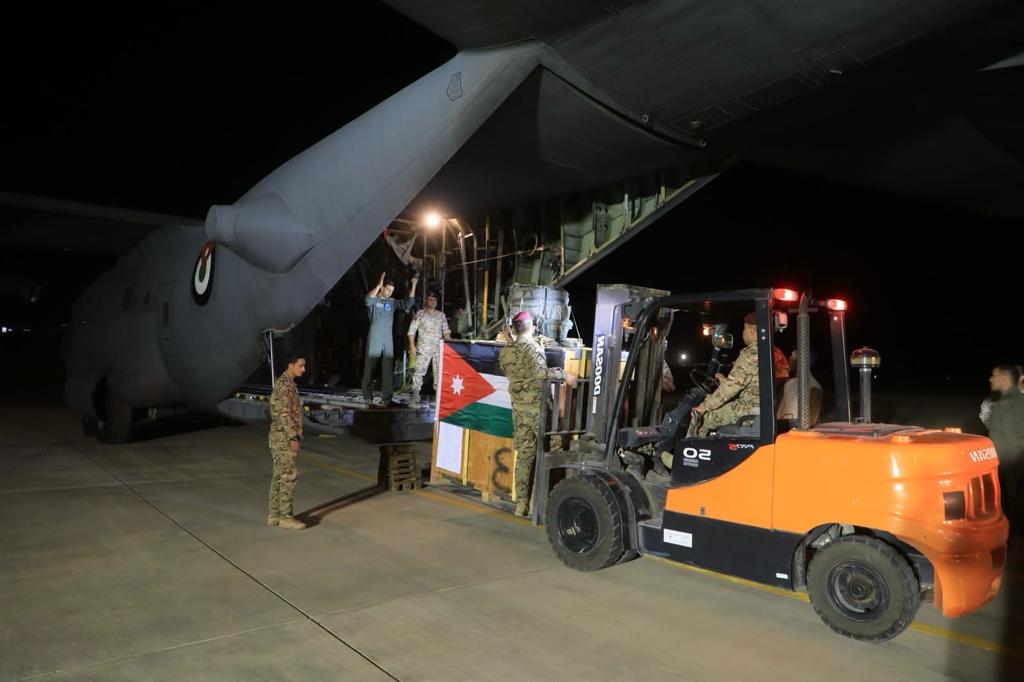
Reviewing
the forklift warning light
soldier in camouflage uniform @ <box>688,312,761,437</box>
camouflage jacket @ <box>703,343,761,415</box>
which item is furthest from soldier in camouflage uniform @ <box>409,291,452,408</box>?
the forklift warning light

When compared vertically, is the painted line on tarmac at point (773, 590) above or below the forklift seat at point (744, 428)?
below

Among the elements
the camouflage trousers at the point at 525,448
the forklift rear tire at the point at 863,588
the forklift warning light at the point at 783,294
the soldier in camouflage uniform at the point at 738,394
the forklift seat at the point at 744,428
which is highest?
the forklift warning light at the point at 783,294

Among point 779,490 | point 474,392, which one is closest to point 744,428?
point 779,490

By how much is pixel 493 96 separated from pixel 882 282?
28059 millimetres

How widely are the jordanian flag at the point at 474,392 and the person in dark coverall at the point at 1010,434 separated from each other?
5081 mm

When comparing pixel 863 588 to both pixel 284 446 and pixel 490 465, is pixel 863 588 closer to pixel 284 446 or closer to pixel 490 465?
pixel 490 465

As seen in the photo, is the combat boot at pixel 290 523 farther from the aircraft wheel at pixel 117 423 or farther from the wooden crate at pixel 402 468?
the aircraft wheel at pixel 117 423

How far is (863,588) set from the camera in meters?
4.03

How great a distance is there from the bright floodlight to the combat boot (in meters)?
8.15

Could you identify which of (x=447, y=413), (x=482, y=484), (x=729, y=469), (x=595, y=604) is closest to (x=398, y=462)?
(x=447, y=413)

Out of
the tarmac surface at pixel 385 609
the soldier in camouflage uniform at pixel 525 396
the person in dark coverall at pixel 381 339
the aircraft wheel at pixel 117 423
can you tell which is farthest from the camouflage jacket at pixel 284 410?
the aircraft wheel at pixel 117 423

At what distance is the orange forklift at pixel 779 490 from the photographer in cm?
387

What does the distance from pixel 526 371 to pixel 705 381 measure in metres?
1.83

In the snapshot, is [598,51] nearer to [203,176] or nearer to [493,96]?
[493,96]
